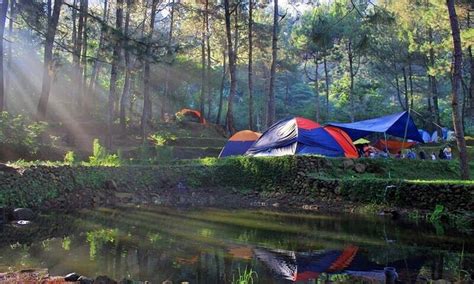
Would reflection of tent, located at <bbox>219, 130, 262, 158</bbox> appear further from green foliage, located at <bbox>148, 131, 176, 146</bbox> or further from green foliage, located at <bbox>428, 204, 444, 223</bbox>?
green foliage, located at <bbox>428, 204, 444, 223</bbox>

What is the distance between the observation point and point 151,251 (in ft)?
22.5

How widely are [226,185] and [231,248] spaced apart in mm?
8144

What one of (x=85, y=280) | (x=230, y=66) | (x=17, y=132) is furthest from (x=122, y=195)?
(x=230, y=66)

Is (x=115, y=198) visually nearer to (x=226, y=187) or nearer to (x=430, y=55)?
(x=226, y=187)

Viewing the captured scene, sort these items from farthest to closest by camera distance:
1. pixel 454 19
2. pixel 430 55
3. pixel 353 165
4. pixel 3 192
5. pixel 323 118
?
pixel 323 118 → pixel 430 55 → pixel 353 165 → pixel 454 19 → pixel 3 192

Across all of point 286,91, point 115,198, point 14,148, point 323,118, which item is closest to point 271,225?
point 115,198

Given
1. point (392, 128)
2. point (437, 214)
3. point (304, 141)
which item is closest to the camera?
point (437, 214)

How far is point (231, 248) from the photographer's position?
723cm

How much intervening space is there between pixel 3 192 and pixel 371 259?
811 cm

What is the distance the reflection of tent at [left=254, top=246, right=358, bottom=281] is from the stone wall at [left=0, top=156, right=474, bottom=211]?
15.1 feet

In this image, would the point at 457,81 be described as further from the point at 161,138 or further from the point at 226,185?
the point at 161,138

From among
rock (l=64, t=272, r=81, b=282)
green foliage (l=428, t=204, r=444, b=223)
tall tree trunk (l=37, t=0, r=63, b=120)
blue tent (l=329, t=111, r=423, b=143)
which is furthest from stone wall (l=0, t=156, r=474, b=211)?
tall tree trunk (l=37, t=0, r=63, b=120)

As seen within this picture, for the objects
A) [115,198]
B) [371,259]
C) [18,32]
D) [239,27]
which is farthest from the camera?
[18,32]

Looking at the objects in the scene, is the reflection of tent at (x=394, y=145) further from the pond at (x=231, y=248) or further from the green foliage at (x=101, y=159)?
the green foliage at (x=101, y=159)
